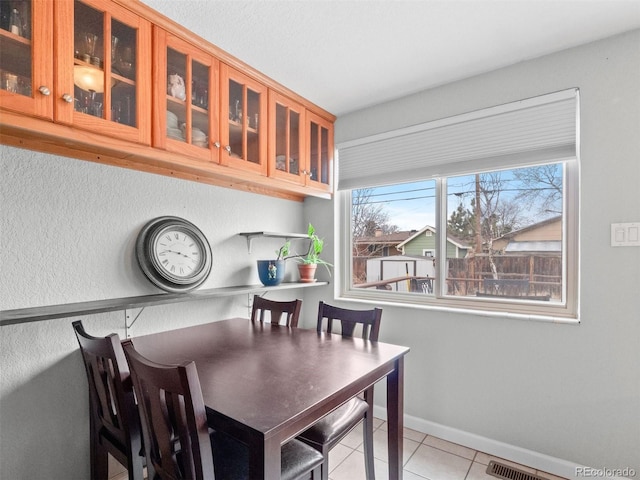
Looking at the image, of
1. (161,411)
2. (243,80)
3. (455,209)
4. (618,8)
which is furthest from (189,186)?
(618,8)

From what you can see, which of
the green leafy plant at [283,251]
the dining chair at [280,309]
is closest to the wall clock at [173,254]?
the dining chair at [280,309]

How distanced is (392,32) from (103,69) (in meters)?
1.41

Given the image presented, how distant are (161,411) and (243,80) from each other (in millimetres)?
1861

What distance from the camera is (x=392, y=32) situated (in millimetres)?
1691

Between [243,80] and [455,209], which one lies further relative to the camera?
[455,209]

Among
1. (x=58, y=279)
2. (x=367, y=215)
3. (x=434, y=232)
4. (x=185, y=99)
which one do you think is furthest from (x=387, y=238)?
(x=58, y=279)

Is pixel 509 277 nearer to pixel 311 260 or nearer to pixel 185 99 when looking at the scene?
pixel 311 260

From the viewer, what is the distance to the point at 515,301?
80.0 inches

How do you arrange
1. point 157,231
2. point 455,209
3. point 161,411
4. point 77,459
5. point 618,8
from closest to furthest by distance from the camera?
point 161,411, point 618,8, point 77,459, point 157,231, point 455,209

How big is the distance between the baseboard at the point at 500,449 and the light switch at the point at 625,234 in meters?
1.22

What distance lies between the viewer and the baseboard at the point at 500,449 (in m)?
1.77

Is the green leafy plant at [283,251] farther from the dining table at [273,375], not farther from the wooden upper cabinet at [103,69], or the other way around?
the wooden upper cabinet at [103,69]

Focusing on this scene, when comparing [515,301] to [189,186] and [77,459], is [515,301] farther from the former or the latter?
[77,459]

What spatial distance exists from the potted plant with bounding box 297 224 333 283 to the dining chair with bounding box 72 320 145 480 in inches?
61.5
